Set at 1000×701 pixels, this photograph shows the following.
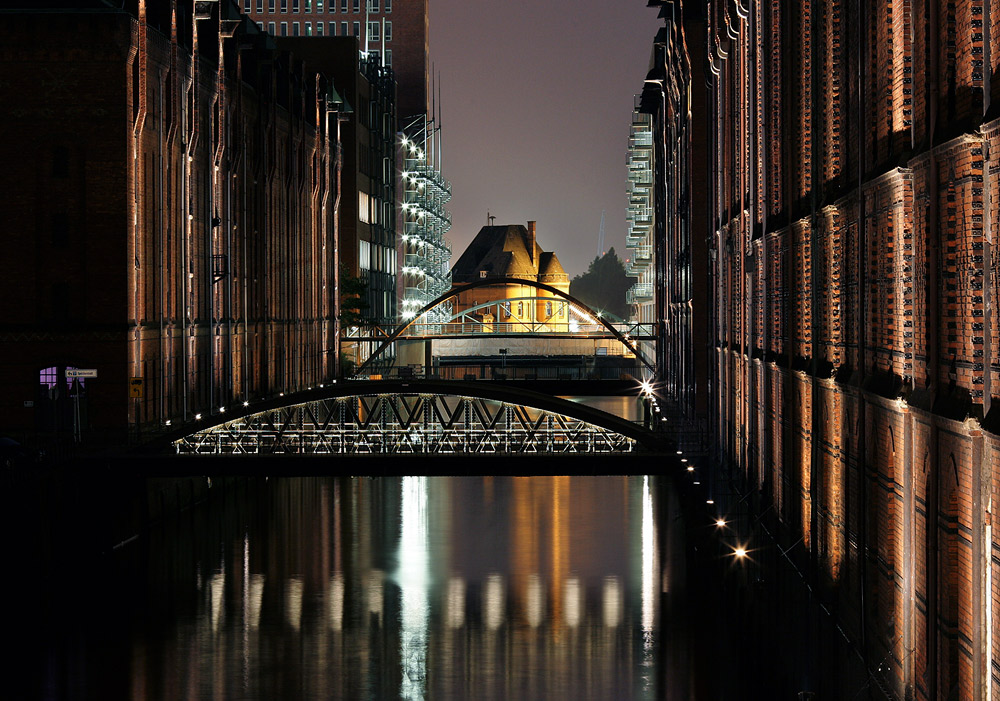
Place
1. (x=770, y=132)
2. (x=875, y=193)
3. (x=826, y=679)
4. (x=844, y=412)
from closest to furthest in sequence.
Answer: (x=875, y=193), (x=826, y=679), (x=844, y=412), (x=770, y=132)

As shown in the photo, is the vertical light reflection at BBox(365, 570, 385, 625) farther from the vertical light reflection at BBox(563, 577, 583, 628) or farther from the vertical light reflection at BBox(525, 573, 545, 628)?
the vertical light reflection at BBox(563, 577, 583, 628)

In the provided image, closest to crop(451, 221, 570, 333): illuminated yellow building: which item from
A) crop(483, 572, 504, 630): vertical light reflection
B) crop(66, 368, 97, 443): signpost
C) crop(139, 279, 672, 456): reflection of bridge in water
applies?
crop(139, 279, 672, 456): reflection of bridge in water

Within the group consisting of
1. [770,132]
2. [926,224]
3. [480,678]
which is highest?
[770,132]

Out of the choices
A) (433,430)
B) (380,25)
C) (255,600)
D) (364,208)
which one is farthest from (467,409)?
(380,25)

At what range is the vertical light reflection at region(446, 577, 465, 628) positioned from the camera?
3083 cm

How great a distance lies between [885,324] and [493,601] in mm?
15405

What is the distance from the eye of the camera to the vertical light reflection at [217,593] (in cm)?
3112

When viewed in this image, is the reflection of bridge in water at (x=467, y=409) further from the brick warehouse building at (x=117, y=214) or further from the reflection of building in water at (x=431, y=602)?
the brick warehouse building at (x=117, y=214)

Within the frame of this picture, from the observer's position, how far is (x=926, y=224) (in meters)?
16.6

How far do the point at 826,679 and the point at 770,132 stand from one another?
14977 millimetres

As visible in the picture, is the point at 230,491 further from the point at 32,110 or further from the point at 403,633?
the point at 403,633

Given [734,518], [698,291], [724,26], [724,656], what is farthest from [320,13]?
[724,656]

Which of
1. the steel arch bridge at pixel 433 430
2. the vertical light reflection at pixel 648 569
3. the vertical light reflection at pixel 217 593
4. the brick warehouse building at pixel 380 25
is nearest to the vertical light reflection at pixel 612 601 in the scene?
the vertical light reflection at pixel 648 569

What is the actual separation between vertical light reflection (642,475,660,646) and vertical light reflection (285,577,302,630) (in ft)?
23.5
